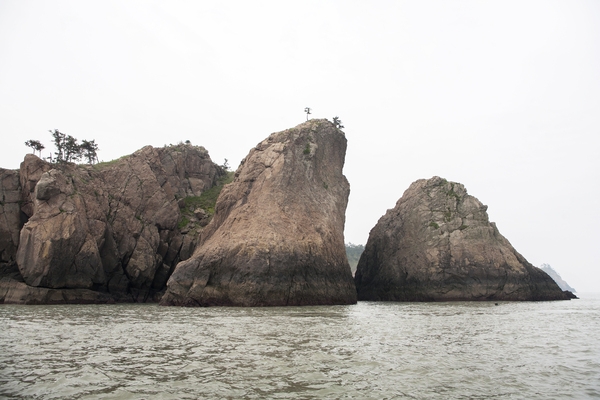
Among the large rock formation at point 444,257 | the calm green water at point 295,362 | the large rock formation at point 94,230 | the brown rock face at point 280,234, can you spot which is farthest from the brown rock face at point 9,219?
the large rock formation at point 444,257

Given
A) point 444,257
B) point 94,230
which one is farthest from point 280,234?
point 444,257

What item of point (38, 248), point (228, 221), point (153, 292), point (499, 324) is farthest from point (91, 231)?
point (499, 324)

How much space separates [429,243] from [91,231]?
3861 centimetres

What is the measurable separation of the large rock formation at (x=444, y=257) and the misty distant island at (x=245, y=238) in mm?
144

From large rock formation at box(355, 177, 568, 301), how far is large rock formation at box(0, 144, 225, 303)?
2515cm

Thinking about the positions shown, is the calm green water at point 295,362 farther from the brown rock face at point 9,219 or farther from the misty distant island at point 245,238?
the brown rock face at point 9,219

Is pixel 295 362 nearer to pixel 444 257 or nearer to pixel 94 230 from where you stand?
pixel 94 230

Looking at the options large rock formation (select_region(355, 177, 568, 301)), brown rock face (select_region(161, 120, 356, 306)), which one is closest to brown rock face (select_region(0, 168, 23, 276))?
brown rock face (select_region(161, 120, 356, 306))

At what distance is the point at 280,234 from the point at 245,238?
3.21 metres

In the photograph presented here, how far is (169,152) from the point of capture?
221 ft

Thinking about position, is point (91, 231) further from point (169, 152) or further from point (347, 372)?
point (347, 372)

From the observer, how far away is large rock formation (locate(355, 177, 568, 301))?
2073 inches

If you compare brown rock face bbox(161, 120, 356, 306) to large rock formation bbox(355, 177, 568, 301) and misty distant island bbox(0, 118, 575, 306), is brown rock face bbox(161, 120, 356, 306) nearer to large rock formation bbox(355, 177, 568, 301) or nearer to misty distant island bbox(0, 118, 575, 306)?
misty distant island bbox(0, 118, 575, 306)

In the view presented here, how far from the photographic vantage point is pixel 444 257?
180 feet
